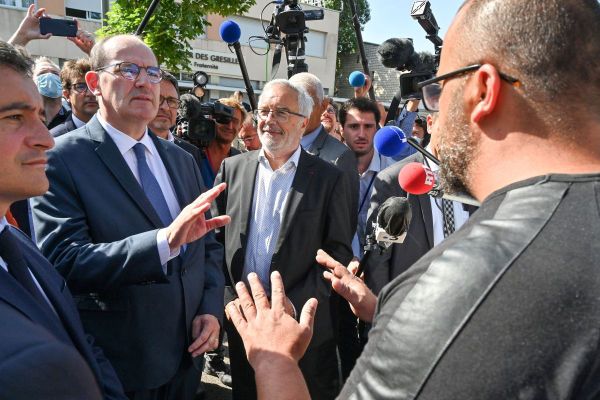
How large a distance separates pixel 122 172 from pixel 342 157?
1.88m

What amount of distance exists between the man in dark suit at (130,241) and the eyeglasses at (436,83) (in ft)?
2.98

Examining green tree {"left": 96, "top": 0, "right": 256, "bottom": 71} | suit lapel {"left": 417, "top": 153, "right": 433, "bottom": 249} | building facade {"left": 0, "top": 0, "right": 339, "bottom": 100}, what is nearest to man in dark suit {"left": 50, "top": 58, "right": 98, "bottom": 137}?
suit lapel {"left": 417, "top": 153, "right": 433, "bottom": 249}

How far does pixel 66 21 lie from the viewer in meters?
3.65

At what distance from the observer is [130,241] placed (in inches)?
74.7

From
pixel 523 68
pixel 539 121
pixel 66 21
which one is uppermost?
pixel 66 21

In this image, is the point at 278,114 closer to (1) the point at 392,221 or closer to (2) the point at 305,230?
(2) the point at 305,230

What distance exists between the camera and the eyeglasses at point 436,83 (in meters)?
1.01

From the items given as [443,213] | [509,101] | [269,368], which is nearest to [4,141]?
[269,368]

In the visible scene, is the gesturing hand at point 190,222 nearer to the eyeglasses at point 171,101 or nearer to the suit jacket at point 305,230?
the suit jacket at point 305,230

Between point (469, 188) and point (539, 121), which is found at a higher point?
point (539, 121)

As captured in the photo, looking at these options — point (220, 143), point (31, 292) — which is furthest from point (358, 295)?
point (220, 143)

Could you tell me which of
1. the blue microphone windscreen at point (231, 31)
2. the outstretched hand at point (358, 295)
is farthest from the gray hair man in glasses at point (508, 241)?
the blue microphone windscreen at point (231, 31)

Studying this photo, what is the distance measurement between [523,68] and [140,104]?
1.78 metres

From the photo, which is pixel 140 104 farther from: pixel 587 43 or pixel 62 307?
pixel 587 43
